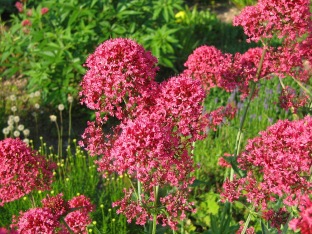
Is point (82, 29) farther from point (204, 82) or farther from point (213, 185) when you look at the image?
point (213, 185)

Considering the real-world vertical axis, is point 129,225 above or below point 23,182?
below

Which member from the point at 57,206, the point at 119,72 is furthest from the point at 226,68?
the point at 57,206

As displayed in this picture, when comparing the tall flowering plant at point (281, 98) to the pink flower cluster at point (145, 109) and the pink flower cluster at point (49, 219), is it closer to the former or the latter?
the pink flower cluster at point (145, 109)

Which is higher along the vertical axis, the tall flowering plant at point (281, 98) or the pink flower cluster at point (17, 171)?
the tall flowering plant at point (281, 98)

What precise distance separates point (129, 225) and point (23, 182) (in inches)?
60.6

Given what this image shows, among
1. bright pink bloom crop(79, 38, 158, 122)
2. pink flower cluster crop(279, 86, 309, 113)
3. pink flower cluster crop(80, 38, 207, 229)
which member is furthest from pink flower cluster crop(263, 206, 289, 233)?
bright pink bloom crop(79, 38, 158, 122)

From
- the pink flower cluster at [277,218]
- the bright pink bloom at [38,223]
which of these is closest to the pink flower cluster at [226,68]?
the pink flower cluster at [277,218]

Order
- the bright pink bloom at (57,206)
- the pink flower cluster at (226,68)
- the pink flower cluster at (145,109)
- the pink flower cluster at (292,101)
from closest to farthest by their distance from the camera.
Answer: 1. the pink flower cluster at (145,109)
2. the bright pink bloom at (57,206)
3. the pink flower cluster at (226,68)
4. the pink flower cluster at (292,101)

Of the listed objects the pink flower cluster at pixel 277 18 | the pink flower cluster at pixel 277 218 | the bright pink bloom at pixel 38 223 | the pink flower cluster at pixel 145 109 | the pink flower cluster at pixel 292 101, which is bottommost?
the pink flower cluster at pixel 277 218

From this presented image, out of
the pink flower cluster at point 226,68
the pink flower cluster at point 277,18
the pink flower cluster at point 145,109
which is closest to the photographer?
the pink flower cluster at point 145,109

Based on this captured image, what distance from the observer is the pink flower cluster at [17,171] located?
260cm

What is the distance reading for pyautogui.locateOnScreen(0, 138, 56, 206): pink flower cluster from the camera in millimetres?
2602

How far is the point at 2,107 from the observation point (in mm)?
6148

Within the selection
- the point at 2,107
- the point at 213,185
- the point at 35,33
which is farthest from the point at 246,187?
the point at 2,107
